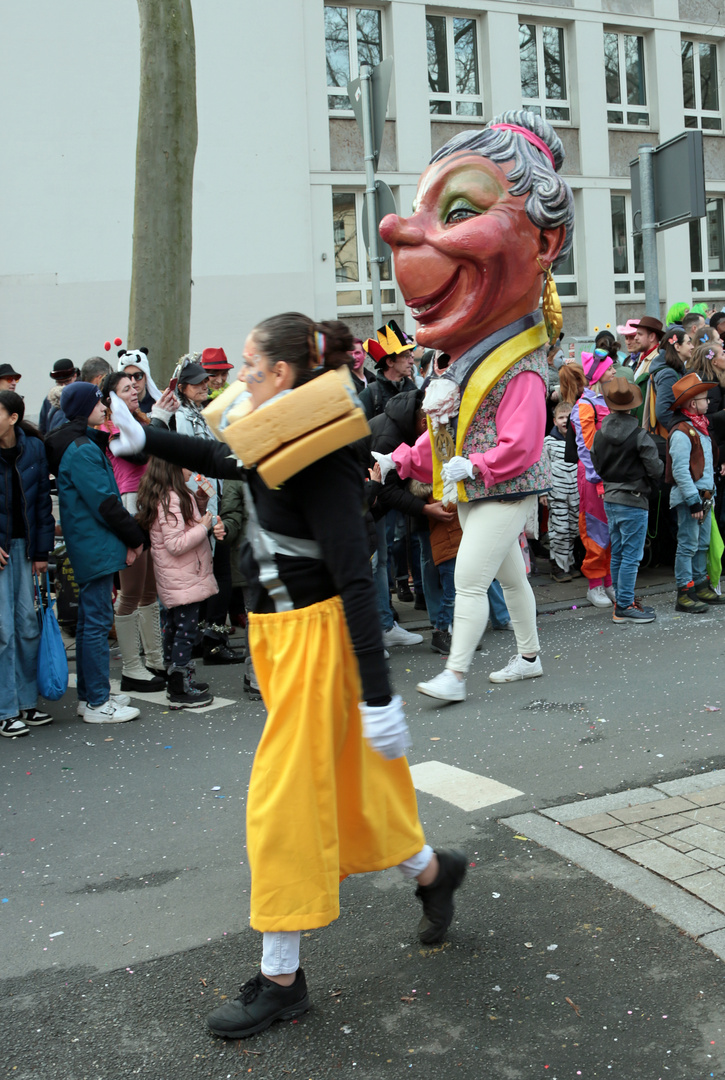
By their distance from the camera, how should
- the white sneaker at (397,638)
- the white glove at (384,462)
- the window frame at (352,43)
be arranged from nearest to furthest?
the white glove at (384,462), the white sneaker at (397,638), the window frame at (352,43)

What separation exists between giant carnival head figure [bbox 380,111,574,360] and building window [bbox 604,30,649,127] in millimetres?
18735

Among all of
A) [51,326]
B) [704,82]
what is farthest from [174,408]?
[704,82]

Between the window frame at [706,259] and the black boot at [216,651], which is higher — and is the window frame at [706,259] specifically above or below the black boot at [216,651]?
above

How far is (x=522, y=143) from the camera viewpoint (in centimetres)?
545

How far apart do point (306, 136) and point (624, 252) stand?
25.0 ft

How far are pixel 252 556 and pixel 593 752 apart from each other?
2.62 meters

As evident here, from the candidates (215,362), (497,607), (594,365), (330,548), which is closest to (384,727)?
(330,548)

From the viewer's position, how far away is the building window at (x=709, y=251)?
2350cm

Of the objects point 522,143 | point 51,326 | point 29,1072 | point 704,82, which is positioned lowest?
point 29,1072

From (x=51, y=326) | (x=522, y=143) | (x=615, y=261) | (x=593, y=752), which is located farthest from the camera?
(x=615, y=261)

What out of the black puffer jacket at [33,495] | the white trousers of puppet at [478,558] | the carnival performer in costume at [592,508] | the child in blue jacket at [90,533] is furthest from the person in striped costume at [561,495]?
the black puffer jacket at [33,495]

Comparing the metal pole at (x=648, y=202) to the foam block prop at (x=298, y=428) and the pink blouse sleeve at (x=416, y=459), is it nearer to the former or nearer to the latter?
the pink blouse sleeve at (x=416, y=459)

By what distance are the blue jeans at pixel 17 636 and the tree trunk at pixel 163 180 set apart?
11.6 ft

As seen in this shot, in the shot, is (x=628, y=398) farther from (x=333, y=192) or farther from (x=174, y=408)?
(x=333, y=192)
